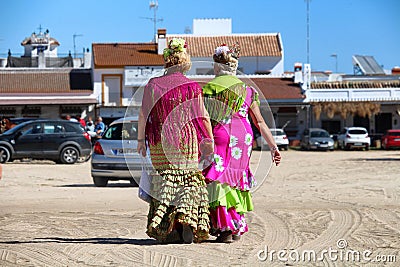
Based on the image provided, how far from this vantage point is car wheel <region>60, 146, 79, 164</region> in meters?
29.1

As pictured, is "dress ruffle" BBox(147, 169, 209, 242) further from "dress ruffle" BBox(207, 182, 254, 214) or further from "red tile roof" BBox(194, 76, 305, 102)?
"red tile roof" BBox(194, 76, 305, 102)

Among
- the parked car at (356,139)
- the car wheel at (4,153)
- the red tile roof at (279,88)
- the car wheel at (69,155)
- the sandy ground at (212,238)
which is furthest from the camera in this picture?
the red tile roof at (279,88)

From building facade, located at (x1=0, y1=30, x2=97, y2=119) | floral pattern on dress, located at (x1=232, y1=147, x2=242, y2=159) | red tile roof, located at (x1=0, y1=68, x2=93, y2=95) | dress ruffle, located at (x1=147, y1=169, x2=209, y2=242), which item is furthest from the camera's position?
red tile roof, located at (x1=0, y1=68, x2=93, y2=95)

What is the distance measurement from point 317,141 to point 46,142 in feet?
77.9

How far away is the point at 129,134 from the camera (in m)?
16.0

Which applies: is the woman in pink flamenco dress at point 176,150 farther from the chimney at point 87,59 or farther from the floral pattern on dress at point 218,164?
the chimney at point 87,59

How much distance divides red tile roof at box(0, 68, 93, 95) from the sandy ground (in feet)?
138

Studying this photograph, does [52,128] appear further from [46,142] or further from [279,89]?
[279,89]

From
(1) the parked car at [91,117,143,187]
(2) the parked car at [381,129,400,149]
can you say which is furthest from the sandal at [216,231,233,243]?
(2) the parked car at [381,129,400,149]

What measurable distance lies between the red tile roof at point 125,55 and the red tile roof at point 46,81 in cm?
187

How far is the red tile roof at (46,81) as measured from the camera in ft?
196

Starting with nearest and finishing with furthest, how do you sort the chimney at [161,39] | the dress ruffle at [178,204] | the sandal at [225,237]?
the dress ruffle at [178,204] < the sandal at [225,237] < the chimney at [161,39]

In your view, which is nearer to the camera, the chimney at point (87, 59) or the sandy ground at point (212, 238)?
the sandy ground at point (212, 238)

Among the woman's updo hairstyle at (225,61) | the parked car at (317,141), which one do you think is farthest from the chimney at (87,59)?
the woman's updo hairstyle at (225,61)
